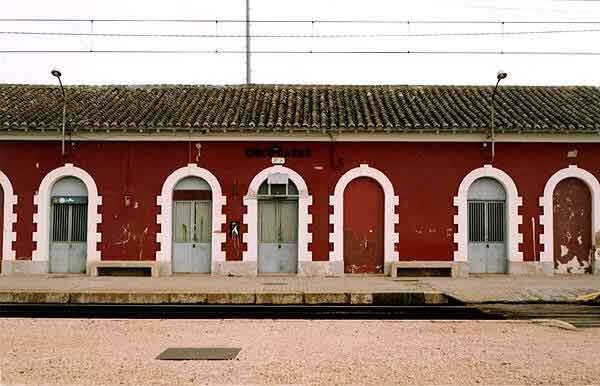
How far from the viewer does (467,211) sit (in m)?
21.4

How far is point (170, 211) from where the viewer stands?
21.2 m

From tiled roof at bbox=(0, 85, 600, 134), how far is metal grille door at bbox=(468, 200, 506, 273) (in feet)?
7.52

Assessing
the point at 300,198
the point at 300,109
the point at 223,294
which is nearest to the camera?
the point at 223,294

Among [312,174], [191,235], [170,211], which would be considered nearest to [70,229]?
[170,211]

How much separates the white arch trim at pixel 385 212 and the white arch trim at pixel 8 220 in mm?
8893

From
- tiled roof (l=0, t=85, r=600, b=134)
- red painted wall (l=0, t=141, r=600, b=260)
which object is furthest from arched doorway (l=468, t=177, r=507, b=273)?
tiled roof (l=0, t=85, r=600, b=134)

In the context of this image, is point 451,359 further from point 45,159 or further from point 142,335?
point 45,159

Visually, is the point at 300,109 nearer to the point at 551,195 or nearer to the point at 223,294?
the point at 551,195

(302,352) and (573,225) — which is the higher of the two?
(573,225)

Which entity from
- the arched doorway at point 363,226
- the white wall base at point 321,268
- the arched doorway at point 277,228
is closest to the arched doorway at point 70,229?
the arched doorway at point 277,228

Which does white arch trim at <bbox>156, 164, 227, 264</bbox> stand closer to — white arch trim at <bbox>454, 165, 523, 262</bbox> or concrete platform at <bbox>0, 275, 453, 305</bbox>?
concrete platform at <bbox>0, 275, 453, 305</bbox>

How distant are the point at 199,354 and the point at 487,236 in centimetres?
1380

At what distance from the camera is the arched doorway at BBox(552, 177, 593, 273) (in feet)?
69.9

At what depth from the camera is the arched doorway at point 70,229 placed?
2147 cm
